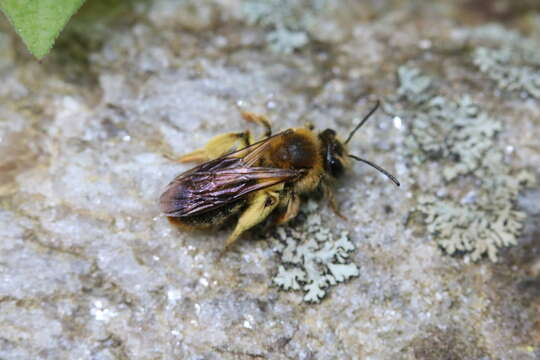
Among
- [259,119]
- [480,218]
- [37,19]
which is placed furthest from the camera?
[259,119]

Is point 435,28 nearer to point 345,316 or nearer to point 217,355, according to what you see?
point 345,316

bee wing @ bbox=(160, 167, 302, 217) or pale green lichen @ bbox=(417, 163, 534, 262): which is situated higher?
bee wing @ bbox=(160, 167, 302, 217)

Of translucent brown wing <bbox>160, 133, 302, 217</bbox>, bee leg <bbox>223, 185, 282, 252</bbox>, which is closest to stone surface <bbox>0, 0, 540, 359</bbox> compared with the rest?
bee leg <bbox>223, 185, 282, 252</bbox>

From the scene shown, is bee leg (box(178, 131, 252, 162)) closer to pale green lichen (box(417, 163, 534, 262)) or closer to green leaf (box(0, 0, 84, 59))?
green leaf (box(0, 0, 84, 59))

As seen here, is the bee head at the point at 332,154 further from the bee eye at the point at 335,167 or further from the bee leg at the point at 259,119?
the bee leg at the point at 259,119

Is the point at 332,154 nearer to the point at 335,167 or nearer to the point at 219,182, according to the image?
the point at 335,167

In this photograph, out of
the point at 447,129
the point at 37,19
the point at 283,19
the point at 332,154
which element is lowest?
the point at 447,129

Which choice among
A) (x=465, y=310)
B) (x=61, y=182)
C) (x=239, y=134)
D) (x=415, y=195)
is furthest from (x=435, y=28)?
(x=61, y=182)

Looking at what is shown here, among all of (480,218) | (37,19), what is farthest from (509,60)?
(37,19)
